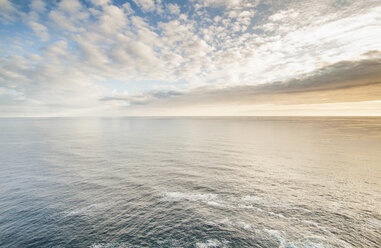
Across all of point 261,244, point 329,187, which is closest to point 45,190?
point 261,244

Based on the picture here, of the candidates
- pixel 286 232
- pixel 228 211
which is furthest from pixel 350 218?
pixel 228 211

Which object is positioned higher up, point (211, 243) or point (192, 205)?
point (192, 205)

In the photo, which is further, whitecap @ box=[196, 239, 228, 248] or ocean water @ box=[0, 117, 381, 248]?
ocean water @ box=[0, 117, 381, 248]

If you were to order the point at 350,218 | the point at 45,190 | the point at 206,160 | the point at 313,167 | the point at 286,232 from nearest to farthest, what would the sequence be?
the point at 286,232
the point at 350,218
the point at 45,190
the point at 313,167
the point at 206,160

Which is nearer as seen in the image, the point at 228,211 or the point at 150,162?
Result: the point at 228,211

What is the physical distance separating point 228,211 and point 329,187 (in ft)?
65.4

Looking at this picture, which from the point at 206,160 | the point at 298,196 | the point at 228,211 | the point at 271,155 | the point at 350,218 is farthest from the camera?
the point at 271,155

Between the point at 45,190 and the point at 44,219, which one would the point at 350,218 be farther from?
the point at 45,190

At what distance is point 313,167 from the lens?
41438mm

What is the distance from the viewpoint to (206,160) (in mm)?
49125

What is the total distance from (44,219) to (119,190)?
10.1 metres

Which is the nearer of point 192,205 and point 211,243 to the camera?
point 211,243

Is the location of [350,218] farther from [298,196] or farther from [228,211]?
[228,211]

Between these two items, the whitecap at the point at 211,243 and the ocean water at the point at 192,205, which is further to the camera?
the ocean water at the point at 192,205
